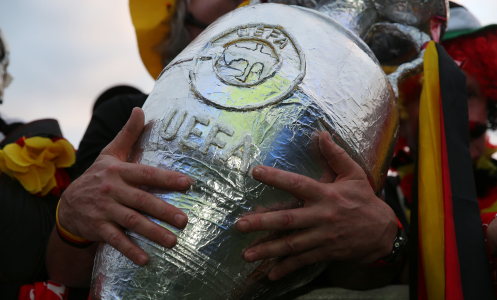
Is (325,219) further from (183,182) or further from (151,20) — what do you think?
(151,20)

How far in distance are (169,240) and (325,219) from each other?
24 centimetres

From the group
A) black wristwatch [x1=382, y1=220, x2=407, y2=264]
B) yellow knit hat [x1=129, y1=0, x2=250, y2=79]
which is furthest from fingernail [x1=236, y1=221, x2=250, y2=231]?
yellow knit hat [x1=129, y1=0, x2=250, y2=79]

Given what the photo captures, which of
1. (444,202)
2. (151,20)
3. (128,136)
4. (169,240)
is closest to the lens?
(169,240)

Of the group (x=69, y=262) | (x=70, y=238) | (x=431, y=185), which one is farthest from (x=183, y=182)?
(x=431, y=185)

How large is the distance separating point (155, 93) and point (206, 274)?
34 centimetres

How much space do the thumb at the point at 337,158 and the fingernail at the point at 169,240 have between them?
0.88 ft

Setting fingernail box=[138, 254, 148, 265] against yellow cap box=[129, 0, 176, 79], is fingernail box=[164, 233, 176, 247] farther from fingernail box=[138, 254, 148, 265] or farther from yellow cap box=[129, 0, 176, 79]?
yellow cap box=[129, 0, 176, 79]

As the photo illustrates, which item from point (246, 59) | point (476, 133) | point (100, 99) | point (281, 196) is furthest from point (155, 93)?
point (476, 133)

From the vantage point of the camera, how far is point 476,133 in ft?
5.13

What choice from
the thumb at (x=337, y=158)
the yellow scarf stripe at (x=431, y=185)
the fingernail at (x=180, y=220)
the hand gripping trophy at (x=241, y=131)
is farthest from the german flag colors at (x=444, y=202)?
the fingernail at (x=180, y=220)

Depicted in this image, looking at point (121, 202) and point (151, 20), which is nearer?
point (121, 202)

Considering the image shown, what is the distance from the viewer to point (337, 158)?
0.63 m

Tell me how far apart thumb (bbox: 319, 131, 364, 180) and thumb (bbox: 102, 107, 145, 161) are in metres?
0.30

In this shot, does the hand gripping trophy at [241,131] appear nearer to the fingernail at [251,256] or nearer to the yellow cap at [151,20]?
the fingernail at [251,256]
